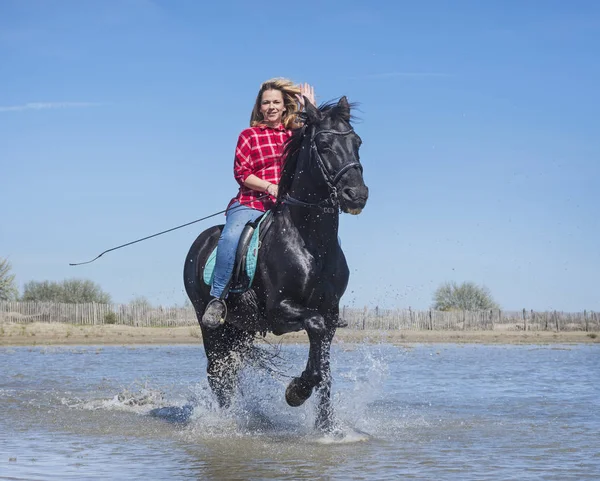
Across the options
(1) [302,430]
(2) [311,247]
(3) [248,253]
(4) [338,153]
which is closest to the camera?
(4) [338,153]

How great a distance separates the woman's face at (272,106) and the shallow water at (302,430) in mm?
2675

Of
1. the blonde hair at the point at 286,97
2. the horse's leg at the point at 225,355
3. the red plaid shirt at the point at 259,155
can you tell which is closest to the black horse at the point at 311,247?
the red plaid shirt at the point at 259,155

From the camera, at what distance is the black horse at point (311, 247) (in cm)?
707

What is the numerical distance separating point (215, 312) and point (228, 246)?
684 mm

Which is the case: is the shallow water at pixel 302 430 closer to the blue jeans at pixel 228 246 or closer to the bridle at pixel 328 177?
the blue jeans at pixel 228 246

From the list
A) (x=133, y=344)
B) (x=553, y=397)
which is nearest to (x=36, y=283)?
(x=133, y=344)

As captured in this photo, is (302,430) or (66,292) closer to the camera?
(302,430)

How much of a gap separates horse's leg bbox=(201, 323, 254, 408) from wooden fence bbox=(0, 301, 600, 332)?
111 feet

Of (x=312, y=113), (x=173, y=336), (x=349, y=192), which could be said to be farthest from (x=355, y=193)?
(x=173, y=336)

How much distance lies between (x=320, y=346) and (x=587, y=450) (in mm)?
2402

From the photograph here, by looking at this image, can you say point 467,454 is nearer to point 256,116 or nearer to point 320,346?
point 320,346

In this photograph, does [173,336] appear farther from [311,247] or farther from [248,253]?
[311,247]

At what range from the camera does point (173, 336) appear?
3825 cm

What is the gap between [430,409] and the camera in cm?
1070
